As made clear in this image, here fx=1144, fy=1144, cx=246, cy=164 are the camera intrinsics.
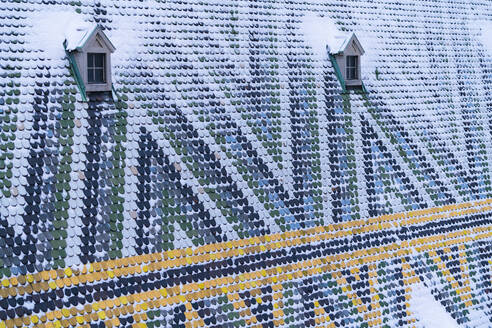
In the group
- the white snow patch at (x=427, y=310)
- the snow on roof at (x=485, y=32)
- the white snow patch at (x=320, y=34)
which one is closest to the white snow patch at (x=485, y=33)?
the snow on roof at (x=485, y=32)

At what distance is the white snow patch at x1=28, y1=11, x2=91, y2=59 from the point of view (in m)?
23.1

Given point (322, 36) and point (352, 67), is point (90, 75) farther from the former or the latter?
point (352, 67)

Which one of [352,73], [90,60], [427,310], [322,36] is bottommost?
[427,310]

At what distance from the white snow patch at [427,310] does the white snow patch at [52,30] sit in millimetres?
10445

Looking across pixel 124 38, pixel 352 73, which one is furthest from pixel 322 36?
pixel 124 38

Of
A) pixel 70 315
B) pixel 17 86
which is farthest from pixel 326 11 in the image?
pixel 70 315

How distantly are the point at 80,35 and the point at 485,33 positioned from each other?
1573 cm

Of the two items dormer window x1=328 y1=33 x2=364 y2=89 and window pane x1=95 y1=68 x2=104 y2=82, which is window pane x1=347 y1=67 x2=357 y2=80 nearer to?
dormer window x1=328 y1=33 x2=364 y2=89

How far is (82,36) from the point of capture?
2358 cm

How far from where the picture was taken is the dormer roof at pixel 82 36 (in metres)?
23.3

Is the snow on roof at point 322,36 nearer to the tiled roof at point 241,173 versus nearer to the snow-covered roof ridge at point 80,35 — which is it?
the tiled roof at point 241,173

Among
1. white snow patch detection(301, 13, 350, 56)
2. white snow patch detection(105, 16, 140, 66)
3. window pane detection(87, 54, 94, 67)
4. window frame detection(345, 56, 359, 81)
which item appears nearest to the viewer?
window pane detection(87, 54, 94, 67)

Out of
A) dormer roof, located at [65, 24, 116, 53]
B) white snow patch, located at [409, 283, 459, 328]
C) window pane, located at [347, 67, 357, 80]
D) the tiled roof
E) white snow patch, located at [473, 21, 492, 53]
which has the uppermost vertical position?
white snow patch, located at [473, 21, 492, 53]

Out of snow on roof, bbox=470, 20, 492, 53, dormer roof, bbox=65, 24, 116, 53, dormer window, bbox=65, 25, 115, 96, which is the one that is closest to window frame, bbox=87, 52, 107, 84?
dormer window, bbox=65, 25, 115, 96
